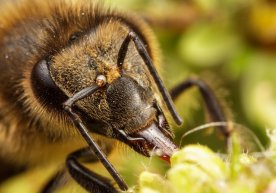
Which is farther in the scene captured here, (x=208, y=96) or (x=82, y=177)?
(x=208, y=96)

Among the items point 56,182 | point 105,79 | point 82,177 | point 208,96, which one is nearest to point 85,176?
point 82,177

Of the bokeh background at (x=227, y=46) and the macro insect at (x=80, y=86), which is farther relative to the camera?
the bokeh background at (x=227, y=46)

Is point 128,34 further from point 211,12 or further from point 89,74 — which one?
point 211,12

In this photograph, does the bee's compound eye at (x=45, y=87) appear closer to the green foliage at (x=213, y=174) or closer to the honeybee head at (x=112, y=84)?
the honeybee head at (x=112, y=84)

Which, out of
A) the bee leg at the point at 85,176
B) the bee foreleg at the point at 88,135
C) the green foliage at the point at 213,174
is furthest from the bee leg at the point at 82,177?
the green foliage at the point at 213,174

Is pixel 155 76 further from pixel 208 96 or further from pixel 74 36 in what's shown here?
pixel 208 96

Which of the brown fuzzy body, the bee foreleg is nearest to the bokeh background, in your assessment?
the brown fuzzy body

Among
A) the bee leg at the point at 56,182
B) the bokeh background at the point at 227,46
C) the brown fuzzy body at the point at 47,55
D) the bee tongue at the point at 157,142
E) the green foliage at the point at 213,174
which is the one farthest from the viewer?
the bokeh background at the point at 227,46

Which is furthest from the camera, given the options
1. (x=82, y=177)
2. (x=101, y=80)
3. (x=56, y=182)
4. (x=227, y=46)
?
(x=227, y=46)
